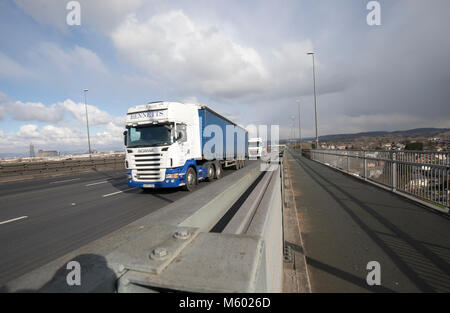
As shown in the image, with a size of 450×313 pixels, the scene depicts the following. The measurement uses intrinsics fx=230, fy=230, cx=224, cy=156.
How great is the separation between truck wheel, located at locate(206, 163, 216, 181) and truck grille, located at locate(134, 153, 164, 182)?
11.2 ft

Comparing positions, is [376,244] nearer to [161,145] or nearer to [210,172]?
[161,145]

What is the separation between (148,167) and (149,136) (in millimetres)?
1230

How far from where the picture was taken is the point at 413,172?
271 inches

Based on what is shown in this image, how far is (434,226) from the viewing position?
462cm

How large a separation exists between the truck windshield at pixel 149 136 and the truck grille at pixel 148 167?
0.47m

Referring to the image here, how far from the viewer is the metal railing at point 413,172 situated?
5.64 metres

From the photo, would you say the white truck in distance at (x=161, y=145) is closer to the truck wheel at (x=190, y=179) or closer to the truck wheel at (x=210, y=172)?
the truck wheel at (x=190, y=179)

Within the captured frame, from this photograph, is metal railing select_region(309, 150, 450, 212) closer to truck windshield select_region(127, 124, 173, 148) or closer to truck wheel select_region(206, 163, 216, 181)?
truck wheel select_region(206, 163, 216, 181)

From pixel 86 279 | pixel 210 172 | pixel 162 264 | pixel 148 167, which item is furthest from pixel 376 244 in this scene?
pixel 210 172

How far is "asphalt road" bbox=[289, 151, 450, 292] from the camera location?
118 inches

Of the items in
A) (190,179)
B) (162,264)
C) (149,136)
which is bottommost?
(190,179)

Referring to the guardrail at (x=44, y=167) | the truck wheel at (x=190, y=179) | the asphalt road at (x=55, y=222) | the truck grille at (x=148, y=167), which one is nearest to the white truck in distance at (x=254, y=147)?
the guardrail at (x=44, y=167)
